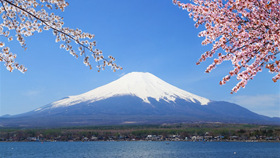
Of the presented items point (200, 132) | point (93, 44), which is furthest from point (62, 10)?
point (200, 132)

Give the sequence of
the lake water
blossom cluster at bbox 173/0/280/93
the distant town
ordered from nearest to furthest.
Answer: blossom cluster at bbox 173/0/280/93 → the lake water → the distant town

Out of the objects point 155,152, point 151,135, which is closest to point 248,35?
point 155,152

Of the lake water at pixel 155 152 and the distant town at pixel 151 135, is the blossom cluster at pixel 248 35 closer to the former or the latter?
the lake water at pixel 155 152

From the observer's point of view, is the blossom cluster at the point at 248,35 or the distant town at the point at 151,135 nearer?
the blossom cluster at the point at 248,35

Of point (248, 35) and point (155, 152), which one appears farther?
point (155, 152)

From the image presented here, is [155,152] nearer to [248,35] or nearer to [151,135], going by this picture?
[151,135]

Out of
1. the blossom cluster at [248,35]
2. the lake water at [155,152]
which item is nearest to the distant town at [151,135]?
the lake water at [155,152]

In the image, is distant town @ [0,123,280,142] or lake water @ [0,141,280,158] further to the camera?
distant town @ [0,123,280,142]

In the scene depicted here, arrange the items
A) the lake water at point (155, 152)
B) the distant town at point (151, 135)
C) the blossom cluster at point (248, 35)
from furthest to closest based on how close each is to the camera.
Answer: the distant town at point (151, 135) < the lake water at point (155, 152) < the blossom cluster at point (248, 35)

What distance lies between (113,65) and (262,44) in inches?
152

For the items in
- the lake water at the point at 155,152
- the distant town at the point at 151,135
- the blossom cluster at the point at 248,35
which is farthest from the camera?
the distant town at the point at 151,135

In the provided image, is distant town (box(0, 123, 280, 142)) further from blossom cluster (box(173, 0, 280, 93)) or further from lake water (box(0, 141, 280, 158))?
blossom cluster (box(173, 0, 280, 93))

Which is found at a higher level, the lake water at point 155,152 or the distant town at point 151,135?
the distant town at point 151,135

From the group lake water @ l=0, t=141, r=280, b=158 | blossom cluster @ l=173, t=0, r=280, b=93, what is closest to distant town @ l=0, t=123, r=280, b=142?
lake water @ l=0, t=141, r=280, b=158
